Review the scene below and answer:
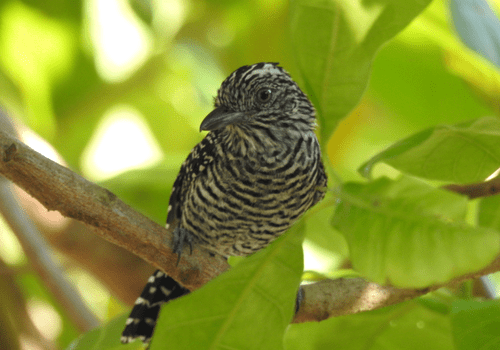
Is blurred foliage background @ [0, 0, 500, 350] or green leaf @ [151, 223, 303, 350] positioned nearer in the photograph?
green leaf @ [151, 223, 303, 350]

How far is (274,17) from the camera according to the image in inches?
90.6

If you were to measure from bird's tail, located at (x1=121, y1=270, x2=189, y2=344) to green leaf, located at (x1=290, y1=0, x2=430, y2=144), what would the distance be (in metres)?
1.02

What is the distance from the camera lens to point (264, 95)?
1.49 meters

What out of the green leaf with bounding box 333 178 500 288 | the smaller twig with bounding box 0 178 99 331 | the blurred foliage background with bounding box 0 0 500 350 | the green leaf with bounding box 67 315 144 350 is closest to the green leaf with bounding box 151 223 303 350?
the green leaf with bounding box 333 178 500 288

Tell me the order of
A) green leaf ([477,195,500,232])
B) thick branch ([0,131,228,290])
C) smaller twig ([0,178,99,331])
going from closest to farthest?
thick branch ([0,131,228,290]) → green leaf ([477,195,500,232]) → smaller twig ([0,178,99,331])

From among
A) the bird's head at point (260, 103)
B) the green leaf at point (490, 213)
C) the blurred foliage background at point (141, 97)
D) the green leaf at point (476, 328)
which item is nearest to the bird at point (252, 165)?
the bird's head at point (260, 103)

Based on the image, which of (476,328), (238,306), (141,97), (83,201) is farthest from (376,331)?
(141,97)

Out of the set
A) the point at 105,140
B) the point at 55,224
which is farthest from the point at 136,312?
the point at 105,140

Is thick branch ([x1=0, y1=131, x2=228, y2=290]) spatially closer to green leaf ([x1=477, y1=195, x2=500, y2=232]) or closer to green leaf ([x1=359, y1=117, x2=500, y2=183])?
green leaf ([x1=359, y1=117, x2=500, y2=183])

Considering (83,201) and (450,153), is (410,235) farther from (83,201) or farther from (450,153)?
(83,201)

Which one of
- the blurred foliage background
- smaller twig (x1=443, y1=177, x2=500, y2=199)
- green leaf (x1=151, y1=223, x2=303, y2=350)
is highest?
the blurred foliage background

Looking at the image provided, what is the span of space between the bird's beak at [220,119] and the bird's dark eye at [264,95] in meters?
0.08

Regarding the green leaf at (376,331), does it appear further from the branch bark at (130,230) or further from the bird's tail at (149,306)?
the bird's tail at (149,306)

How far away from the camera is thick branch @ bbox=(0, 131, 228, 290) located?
102 cm
